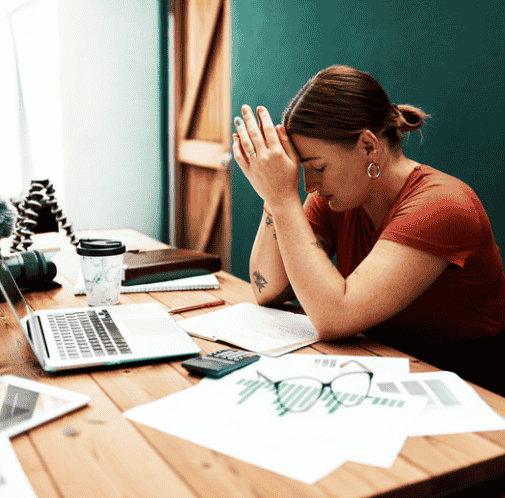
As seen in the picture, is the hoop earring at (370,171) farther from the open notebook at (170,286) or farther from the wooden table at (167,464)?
the wooden table at (167,464)

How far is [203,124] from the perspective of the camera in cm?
397

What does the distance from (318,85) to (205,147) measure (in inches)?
107

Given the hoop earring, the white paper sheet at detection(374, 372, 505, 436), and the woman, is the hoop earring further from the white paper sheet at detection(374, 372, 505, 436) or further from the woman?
the white paper sheet at detection(374, 372, 505, 436)

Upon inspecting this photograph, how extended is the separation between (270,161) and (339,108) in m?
0.20

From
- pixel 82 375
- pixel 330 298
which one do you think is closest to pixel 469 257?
pixel 330 298

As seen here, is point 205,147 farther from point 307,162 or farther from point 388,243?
point 388,243

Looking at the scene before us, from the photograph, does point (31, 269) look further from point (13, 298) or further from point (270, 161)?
point (270, 161)

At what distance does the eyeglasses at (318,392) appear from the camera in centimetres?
78

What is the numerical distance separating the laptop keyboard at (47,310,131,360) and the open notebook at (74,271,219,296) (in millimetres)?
240

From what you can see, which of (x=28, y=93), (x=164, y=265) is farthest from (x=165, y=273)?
(x=28, y=93)

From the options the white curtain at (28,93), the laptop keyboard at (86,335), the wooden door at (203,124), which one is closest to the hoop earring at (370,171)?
the laptop keyboard at (86,335)

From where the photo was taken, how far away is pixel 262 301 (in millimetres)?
1370

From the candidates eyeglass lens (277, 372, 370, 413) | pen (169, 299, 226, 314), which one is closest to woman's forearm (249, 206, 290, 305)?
pen (169, 299, 226, 314)

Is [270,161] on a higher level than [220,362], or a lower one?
higher
